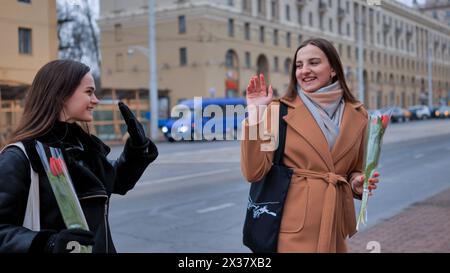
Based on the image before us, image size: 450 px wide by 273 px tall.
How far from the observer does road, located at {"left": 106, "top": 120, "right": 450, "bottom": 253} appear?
18.8ft

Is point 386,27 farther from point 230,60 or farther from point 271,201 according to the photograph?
point 230,60

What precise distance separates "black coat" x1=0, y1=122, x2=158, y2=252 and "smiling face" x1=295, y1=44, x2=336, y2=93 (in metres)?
0.70

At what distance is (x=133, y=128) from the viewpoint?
2025mm

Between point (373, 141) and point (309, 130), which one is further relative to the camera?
point (309, 130)

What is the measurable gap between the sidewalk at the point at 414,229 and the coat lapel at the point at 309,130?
186 centimetres

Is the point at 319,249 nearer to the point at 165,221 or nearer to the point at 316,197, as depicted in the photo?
the point at 316,197

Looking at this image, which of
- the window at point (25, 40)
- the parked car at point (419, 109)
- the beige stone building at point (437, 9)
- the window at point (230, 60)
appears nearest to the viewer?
the window at point (25, 40)

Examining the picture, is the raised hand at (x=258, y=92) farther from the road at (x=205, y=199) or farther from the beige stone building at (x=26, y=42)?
the road at (x=205, y=199)

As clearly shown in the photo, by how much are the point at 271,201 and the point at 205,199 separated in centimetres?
629

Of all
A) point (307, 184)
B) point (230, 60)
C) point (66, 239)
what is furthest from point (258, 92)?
point (230, 60)

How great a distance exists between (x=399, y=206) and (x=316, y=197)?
554 centimetres

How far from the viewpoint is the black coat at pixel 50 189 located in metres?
1.55

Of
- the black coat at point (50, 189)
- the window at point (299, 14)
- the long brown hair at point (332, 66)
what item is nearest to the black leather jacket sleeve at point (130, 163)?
the black coat at point (50, 189)

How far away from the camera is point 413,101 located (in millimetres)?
4320
